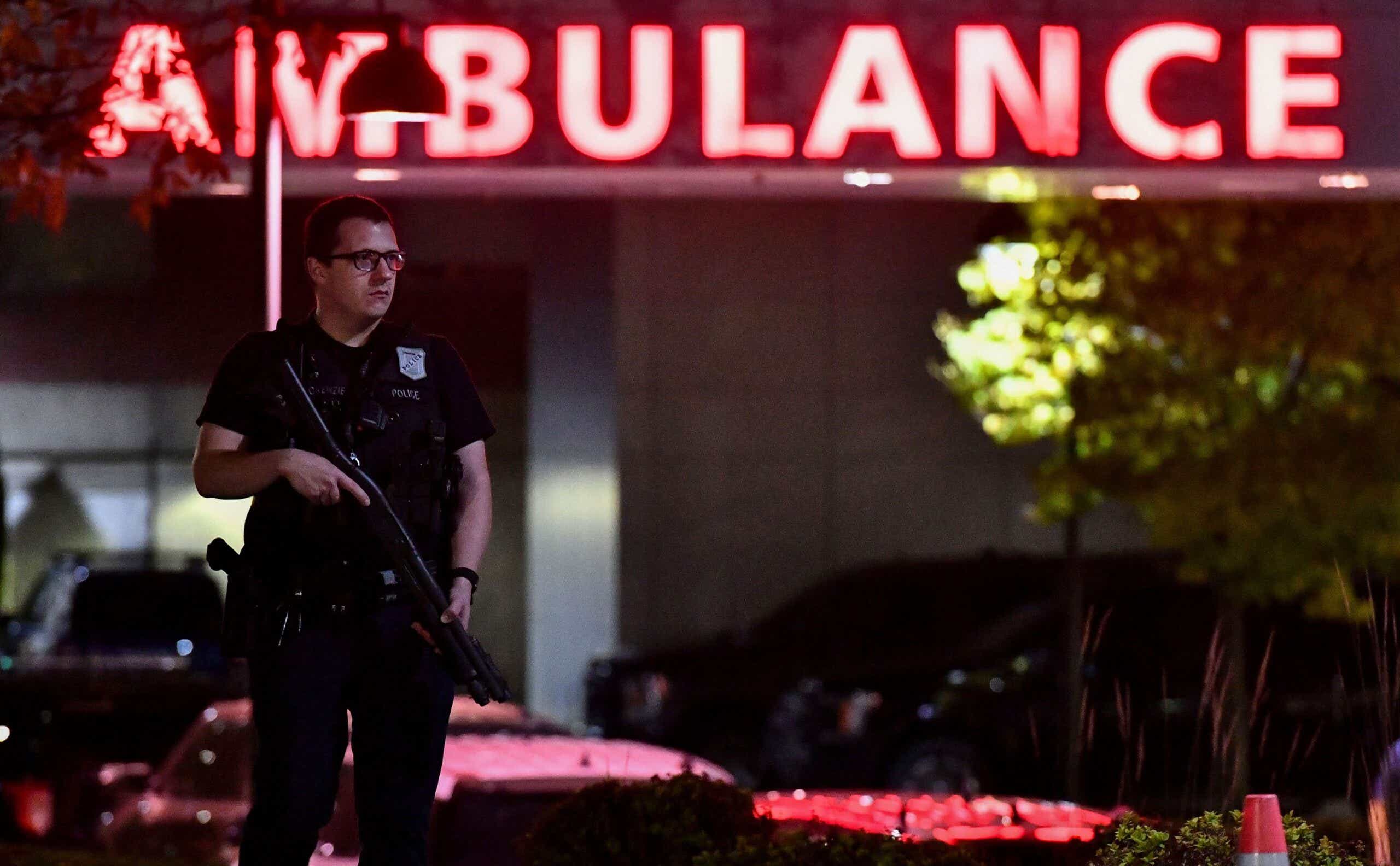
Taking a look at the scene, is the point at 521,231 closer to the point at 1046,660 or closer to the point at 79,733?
the point at 1046,660

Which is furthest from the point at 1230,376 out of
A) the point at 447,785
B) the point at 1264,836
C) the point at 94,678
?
the point at 1264,836

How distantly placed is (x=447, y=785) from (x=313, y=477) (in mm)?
3558

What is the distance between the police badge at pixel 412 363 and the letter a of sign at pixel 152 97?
9.15 feet

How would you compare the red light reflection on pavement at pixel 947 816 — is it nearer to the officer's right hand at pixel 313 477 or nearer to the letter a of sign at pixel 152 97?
the officer's right hand at pixel 313 477

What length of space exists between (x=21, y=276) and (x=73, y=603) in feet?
28.5

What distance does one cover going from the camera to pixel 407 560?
4875 millimetres

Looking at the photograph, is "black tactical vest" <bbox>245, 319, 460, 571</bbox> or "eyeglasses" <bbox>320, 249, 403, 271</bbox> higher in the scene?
"eyeglasses" <bbox>320, 249, 403, 271</bbox>

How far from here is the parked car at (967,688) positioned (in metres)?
16.4

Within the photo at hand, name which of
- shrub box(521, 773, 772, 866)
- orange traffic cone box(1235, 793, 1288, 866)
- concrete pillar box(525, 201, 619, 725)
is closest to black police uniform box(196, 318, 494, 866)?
shrub box(521, 773, 772, 866)

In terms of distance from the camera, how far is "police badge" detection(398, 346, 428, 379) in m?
5.00

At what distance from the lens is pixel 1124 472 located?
642 inches

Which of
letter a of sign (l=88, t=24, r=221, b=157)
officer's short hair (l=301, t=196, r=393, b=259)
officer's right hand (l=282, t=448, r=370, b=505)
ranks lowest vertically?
officer's right hand (l=282, t=448, r=370, b=505)

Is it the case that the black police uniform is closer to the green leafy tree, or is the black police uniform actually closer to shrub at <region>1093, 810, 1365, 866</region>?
shrub at <region>1093, 810, 1365, 866</region>

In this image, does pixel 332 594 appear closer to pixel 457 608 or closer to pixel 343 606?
pixel 343 606
